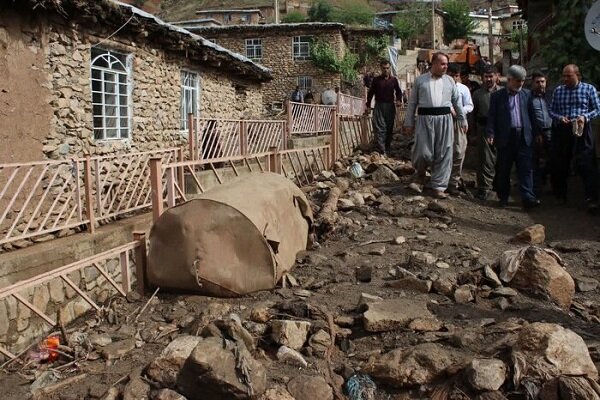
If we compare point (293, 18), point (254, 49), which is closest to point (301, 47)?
point (254, 49)

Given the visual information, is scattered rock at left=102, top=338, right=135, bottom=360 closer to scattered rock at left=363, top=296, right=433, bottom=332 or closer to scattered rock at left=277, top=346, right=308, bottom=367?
scattered rock at left=277, top=346, right=308, bottom=367

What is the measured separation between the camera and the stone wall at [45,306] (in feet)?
17.2

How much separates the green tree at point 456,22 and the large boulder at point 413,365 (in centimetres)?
4756

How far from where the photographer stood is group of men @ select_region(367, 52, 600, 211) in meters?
6.57

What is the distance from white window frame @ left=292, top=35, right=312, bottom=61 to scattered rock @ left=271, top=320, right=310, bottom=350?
1017 inches

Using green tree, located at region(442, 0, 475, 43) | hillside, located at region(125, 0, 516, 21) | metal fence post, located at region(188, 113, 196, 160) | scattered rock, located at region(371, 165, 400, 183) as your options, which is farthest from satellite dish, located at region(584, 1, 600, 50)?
hillside, located at region(125, 0, 516, 21)

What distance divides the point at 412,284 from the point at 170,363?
74.9 inches

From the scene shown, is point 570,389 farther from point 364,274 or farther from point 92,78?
point 92,78

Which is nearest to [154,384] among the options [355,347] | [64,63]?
[355,347]

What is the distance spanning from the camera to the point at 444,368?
9.71 feet

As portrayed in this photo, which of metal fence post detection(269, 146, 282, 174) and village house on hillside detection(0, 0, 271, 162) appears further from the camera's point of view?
metal fence post detection(269, 146, 282, 174)

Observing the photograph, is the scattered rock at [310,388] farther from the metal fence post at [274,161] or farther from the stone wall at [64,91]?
the stone wall at [64,91]

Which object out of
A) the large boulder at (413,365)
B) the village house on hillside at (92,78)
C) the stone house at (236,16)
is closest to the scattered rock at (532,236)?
the large boulder at (413,365)

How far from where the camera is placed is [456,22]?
47156 millimetres
